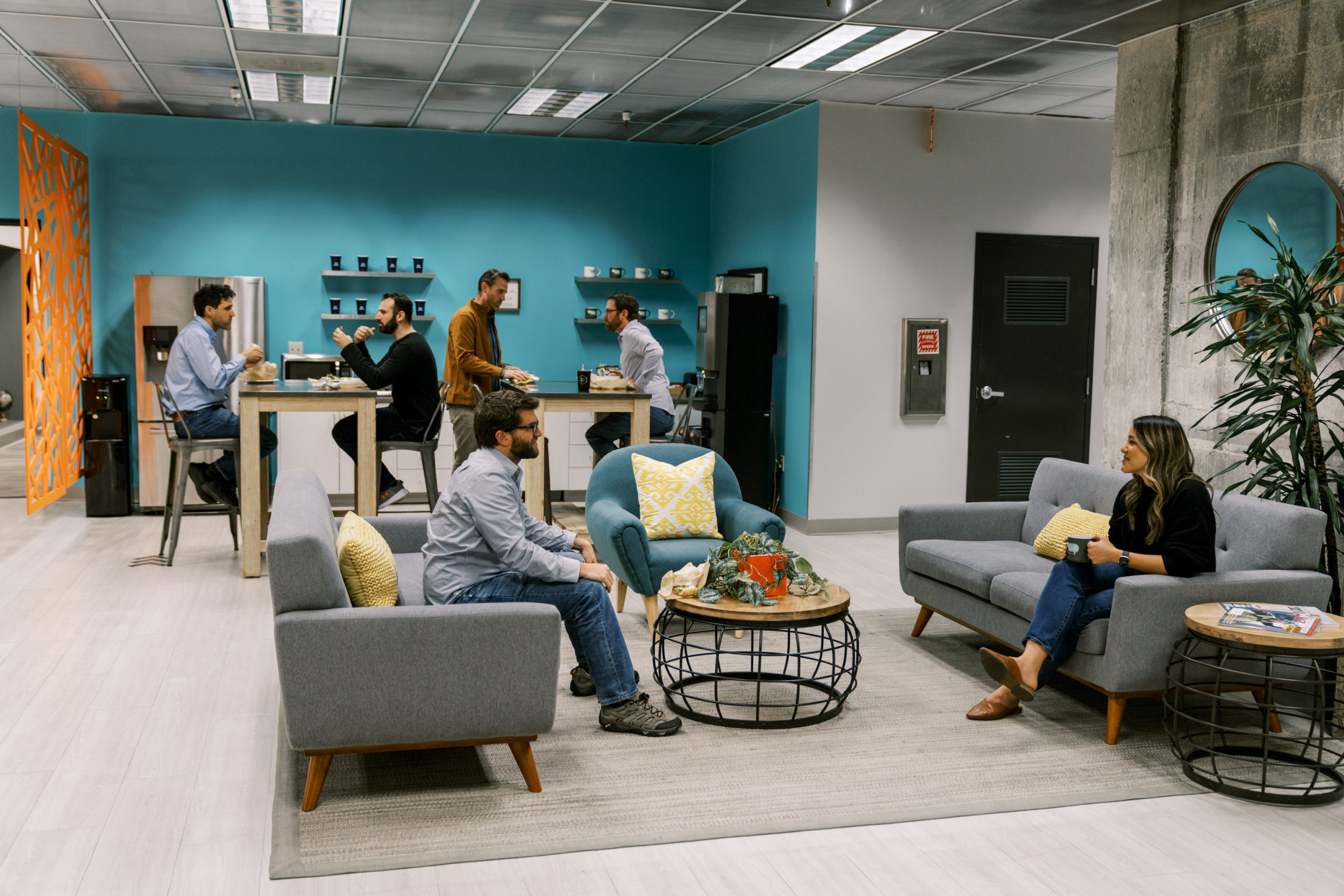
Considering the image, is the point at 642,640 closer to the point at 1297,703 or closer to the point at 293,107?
the point at 1297,703

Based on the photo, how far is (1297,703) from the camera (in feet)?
13.9

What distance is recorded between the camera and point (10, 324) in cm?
1355

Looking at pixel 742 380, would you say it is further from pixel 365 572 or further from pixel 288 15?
pixel 365 572

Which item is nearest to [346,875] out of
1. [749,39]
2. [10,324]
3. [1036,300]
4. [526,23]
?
[526,23]

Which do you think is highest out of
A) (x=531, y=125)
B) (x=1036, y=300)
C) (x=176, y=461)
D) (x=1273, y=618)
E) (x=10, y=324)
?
(x=531, y=125)

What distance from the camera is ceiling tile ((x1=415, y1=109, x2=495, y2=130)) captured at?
8.13 m

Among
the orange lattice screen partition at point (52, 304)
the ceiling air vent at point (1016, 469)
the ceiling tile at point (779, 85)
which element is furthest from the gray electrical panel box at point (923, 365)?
the orange lattice screen partition at point (52, 304)

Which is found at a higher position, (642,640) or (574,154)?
(574,154)

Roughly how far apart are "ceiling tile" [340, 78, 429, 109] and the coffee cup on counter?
16.9 ft

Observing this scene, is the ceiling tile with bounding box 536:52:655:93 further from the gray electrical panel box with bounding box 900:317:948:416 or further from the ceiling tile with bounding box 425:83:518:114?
the gray electrical panel box with bounding box 900:317:948:416

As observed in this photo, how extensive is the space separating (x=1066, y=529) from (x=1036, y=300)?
3.65m

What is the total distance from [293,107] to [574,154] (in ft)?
7.50

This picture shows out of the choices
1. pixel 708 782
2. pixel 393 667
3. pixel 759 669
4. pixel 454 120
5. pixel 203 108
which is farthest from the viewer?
pixel 454 120

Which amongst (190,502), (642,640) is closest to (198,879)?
(642,640)
